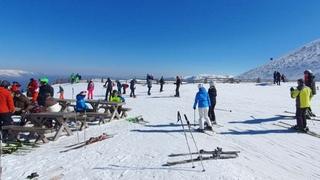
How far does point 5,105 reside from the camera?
40.4 ft

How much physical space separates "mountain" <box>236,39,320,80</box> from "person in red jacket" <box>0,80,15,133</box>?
119 meters

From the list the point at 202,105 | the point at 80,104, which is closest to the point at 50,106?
the point at 80,104

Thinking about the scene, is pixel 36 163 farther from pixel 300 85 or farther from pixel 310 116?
pixel 310 116

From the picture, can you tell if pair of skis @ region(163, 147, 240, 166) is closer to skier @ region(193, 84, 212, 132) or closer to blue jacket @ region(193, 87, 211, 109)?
skier @ region(193, 84, 212, 132)

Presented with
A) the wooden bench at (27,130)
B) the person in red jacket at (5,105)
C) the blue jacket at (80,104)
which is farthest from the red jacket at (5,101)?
the blue jacket at (80,104)

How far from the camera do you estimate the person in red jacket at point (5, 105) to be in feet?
40.0

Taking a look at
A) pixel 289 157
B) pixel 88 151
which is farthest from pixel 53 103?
pixel 289 157

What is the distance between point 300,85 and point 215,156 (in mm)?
6799

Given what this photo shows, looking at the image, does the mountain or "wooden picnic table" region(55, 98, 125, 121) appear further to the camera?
the mountain

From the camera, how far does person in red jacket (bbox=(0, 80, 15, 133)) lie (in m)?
12.2

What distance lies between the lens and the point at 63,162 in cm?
968

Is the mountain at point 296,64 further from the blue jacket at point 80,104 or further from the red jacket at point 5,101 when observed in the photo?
the red jacket at point 5,101

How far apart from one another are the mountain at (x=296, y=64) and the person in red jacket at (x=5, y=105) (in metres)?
119

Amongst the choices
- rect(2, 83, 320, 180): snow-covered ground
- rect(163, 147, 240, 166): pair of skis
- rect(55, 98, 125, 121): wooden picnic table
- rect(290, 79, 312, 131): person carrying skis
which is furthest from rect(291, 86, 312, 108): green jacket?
rect(55, 98, 125, 121): wooden picnic table
